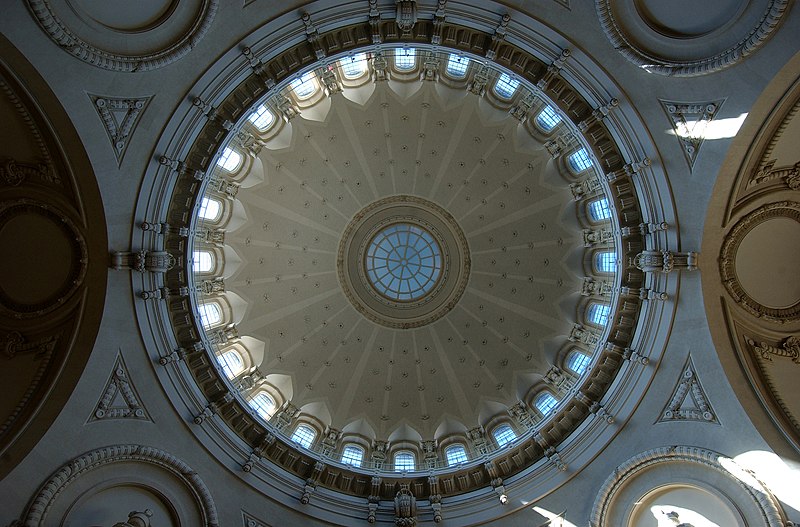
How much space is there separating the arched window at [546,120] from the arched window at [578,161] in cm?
198

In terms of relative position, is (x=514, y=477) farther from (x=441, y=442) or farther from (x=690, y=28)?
(x=690, y=28)

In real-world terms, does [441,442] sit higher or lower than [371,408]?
lower

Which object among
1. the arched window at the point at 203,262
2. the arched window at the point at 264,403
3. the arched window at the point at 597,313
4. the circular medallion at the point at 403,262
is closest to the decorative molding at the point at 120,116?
the arched window at the point at 203,262

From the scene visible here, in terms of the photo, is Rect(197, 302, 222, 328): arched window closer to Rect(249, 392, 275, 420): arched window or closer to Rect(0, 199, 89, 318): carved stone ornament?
Rect(249, 392, 275, 420): arched window

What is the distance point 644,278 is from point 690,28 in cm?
1027

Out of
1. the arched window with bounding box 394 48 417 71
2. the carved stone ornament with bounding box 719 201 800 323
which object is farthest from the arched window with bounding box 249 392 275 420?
the carved stone ornament with bounding box 719 201 800 323

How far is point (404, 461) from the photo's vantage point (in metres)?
30.2

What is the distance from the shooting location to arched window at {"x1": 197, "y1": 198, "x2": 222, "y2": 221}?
92.7 ft

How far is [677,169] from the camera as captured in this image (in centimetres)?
2106

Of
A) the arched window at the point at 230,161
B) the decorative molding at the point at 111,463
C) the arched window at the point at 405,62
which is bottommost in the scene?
the decorative molding at the point at 111,463

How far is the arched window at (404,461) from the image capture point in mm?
29594

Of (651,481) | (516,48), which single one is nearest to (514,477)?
(651,481)

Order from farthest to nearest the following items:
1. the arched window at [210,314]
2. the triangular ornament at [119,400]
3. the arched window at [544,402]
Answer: the arched window at [544,402]
the arched window at [210,314]
the triangular ornament at [119,400]

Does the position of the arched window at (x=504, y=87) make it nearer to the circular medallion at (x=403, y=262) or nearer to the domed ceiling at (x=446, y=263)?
the domed ceiling at (x=446, y=263)
